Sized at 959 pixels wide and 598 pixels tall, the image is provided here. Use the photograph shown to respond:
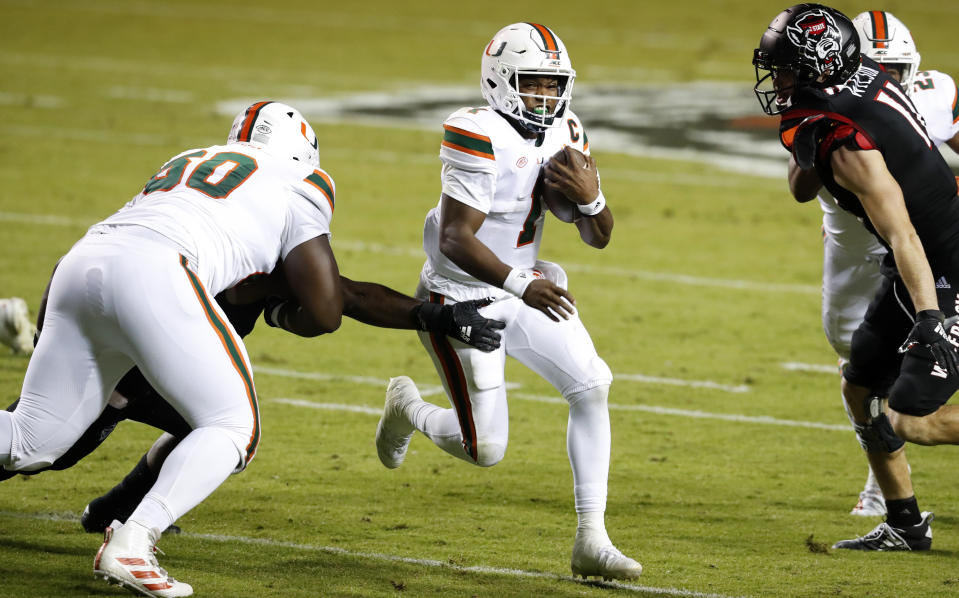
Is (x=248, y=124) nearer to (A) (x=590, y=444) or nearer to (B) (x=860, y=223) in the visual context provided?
(A) (x=590, y=444)

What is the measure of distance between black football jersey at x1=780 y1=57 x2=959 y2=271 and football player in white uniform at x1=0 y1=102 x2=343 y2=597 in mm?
1593

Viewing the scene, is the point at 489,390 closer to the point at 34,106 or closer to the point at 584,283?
the point at 584,283

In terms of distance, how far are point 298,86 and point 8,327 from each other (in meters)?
10.2

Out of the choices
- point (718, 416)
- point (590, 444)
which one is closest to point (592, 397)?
point (590, 444)

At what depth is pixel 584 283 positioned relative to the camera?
9.11 meters

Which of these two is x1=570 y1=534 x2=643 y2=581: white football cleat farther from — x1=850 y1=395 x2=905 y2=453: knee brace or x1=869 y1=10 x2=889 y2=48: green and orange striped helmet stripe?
x1=869 y1=10 x2=889 y2=48: green and orange striped helmet stripe

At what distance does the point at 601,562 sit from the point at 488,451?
25.8 inches

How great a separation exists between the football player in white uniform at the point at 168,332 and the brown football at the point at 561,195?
873mm

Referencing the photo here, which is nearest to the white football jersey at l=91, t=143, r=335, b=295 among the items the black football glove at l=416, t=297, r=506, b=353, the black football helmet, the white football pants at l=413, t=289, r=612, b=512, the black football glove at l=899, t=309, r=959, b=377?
the black football glove at l=416, t=297, r=506, b=353

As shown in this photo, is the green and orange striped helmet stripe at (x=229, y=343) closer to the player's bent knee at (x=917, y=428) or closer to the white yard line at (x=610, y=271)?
the player's bent knee at (x=917, y=428)

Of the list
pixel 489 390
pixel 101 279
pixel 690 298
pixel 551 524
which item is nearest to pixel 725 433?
pixel 551 524

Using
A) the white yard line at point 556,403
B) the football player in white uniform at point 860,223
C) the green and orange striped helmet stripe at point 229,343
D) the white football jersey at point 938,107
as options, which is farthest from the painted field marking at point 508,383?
the green and orange striped helmet stripe at point 229,343

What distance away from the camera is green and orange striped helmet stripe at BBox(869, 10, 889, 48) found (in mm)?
5383

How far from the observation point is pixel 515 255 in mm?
4711
